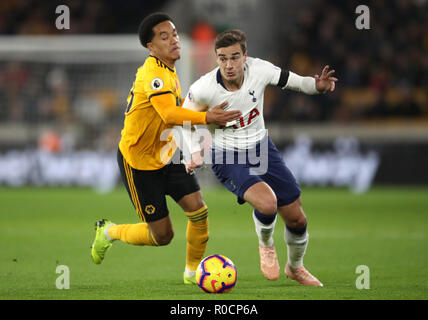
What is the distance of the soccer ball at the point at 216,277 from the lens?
18.9 ft

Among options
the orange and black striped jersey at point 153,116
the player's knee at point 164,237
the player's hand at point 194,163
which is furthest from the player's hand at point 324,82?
the player's knee at point 164,237

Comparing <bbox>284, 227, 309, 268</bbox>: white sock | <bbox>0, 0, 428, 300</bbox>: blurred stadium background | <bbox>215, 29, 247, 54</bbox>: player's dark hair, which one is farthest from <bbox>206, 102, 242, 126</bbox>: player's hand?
<bbox>0, 0, 428, 300</bbox>: blurred stadium background

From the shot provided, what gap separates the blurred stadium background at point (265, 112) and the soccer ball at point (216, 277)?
11.7 feet

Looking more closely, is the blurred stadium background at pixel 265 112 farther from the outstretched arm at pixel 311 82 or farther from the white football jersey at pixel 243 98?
the outstretched arm at pixel 311 82

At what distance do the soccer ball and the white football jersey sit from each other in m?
1.07

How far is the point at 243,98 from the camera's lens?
20.7 feet

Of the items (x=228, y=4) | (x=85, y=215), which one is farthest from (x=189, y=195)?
(x=228, y=4)

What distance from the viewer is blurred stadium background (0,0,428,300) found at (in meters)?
12.0

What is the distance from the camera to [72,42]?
16.5 m

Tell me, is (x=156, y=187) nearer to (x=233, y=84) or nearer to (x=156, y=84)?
(x=156, y=84)

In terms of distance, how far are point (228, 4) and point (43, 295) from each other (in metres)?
15.1

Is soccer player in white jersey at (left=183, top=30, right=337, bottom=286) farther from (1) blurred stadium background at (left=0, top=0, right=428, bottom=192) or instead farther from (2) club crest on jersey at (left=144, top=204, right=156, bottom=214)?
(1) blurred stadium background at (left=0, top=0, right=428, bottom=192)
